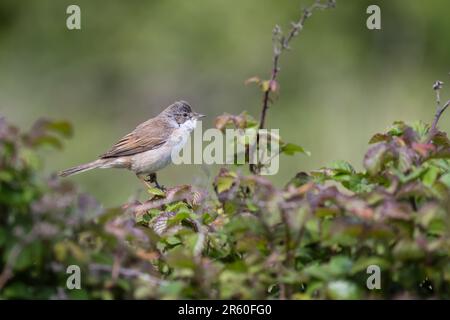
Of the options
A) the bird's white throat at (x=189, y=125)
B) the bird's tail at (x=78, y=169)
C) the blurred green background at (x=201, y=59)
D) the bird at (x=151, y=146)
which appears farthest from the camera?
the blurred green background at (x=201, y=59)

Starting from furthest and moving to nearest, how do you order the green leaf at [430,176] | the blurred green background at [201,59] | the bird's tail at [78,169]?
the blurred green background at [201,59], the bird's tail at [78,169], the green leaf at [430,176]

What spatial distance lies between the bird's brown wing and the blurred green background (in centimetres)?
370

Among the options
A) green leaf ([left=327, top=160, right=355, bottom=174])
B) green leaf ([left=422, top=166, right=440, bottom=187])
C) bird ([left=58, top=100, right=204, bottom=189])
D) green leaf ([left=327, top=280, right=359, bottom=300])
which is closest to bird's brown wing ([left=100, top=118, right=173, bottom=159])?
bird ([left=58, top=100, right=204, bottom=189])

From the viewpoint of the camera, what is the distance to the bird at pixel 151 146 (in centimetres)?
639

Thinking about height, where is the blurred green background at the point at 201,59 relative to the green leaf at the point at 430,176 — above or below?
above

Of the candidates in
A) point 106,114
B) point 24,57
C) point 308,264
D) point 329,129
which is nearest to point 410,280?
point 308,264

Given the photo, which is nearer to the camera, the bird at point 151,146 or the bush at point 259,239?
the bush at point 259,239

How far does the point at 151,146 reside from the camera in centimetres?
645

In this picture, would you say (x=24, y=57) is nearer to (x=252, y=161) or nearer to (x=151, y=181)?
(x=151, y=181)

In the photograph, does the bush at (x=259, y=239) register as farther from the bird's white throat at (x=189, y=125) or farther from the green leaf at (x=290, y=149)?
the bird's white throat at (x=189, y=125)

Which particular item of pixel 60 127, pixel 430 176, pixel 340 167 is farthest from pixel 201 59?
pixel 60 127

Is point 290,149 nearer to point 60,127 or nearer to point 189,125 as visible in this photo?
point 60,127

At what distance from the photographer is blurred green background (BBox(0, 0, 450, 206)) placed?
10.8 m

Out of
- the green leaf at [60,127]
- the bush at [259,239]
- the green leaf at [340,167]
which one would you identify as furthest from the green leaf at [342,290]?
the green leaf at [60,127]
